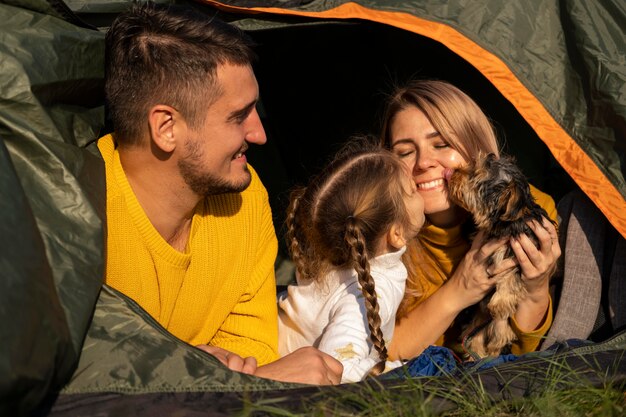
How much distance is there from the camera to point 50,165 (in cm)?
281

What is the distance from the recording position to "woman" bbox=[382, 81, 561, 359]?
3725 mm

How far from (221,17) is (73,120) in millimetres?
1013

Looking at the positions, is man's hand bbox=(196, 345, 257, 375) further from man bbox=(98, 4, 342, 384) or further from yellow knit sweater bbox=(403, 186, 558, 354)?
yellow knit sweater bbox=(403, 186, 558, 354)

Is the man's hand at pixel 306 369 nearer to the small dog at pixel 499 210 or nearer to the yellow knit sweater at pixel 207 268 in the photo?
the yellow knit sweater at pixel 207 268

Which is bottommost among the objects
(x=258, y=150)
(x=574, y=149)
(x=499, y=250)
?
(x=499, y=250)

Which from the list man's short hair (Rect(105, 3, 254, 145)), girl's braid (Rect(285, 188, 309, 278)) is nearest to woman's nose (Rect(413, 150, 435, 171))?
girl's braid (Rect(285, 188, 309, 278))

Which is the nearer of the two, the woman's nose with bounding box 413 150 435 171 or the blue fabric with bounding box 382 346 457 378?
the blue fabric with bounding box 382 346 457 378

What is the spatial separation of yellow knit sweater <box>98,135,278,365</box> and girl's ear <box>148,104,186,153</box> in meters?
0.20

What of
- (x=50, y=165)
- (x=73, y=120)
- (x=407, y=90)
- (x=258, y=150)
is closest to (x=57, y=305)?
(x=50, y=165)

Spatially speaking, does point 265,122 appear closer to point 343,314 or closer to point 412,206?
point 412,206

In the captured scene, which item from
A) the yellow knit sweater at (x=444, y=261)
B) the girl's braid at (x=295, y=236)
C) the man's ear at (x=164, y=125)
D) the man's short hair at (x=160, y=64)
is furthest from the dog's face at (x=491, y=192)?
the man's ear at (x=164, y=125)

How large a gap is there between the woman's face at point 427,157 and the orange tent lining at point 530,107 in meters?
0.38

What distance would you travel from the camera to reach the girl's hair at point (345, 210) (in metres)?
3.56

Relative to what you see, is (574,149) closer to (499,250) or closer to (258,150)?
(499,250)
